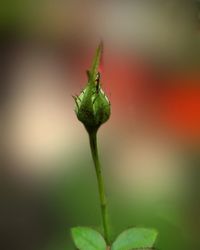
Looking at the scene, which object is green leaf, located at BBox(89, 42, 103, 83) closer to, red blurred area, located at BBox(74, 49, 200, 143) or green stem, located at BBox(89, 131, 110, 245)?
green stem, located at BBox(89, 131, 110, 245)

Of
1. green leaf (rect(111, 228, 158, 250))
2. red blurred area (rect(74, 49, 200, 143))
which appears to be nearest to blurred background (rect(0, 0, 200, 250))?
red blurred area (rect(74, 49, 200, 143))

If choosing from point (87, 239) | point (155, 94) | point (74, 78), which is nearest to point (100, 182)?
point (87, 239)

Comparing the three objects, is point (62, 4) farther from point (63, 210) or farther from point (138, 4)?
point (63, 210)

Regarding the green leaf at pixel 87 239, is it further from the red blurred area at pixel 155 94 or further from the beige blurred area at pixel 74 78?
the red blurred area at pixel 155 94

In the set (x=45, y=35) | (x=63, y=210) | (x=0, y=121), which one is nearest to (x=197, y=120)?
(x=63, y=210)

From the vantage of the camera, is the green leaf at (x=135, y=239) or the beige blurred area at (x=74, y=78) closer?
the green leaf at (x=135, y=239)

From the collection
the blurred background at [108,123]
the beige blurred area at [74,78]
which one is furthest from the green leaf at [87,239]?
the beige blurred area at [74,78]
